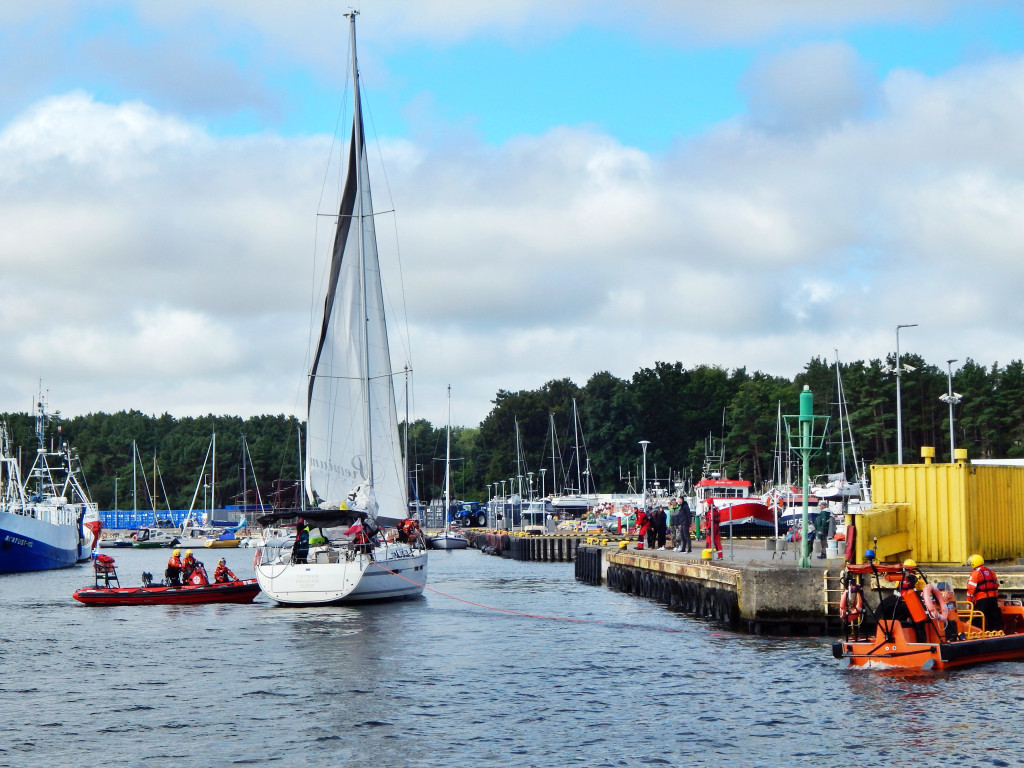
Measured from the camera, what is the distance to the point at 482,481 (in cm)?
19288

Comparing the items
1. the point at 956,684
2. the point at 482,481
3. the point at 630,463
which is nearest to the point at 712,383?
the point at 630,463

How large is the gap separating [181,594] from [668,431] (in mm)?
123302

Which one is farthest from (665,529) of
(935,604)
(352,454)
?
(935,604)

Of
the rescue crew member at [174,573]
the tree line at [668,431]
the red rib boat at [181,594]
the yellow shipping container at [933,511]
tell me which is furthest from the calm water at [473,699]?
the tree line at [668,431]

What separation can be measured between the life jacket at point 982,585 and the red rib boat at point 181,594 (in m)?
28.8

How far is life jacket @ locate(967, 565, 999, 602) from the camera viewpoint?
28953 mm

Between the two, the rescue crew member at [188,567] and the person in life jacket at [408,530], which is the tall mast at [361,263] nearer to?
the person in life jacket at [408,530]

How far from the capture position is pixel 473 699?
27078 millimetres

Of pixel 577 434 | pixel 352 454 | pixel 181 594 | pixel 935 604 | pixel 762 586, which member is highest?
pixel 577 434

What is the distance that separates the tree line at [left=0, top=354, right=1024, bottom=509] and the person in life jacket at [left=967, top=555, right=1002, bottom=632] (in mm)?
91771

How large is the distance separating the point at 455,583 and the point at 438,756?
4353 centimetres

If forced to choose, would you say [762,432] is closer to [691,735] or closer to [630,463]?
[630,463]

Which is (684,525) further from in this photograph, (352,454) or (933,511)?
(933,511)

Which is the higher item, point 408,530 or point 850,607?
point 408,530
